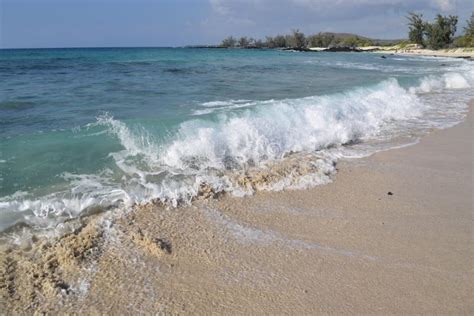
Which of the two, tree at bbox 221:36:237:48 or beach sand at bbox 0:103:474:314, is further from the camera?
tree at bbox 221:36:237:48

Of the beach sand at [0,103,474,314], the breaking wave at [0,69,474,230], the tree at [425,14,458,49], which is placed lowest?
the beach sand at [0,103,474,314]

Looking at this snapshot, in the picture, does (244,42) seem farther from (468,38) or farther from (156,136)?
(156,136)

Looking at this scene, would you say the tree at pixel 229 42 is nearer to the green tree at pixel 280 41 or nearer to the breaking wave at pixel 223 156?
the green tree at pixel 280 41

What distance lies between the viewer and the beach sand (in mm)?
3021

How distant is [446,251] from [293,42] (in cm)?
12532

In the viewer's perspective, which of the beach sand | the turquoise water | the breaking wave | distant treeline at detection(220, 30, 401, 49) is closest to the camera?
the beach sand

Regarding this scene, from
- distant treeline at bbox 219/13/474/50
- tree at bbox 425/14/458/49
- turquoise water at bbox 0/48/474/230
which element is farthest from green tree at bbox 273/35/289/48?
turquoise water at bbox 0/48/474/230

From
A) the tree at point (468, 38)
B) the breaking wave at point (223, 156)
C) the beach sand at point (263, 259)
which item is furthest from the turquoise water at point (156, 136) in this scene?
the tree at point (468, 38)

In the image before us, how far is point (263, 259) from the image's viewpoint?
3604 mm

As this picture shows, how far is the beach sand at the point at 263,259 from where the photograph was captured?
302cm

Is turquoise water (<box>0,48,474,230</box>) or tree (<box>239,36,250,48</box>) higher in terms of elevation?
tree (<box>239,36,250,48</box>)

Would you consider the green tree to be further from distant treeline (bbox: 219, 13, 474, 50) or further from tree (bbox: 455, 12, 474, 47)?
tree (bbox: 455, 12, 474, 47)

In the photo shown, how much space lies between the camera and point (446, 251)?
12.8 feet

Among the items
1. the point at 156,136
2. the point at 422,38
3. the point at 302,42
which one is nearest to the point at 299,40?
the point at 302,42
